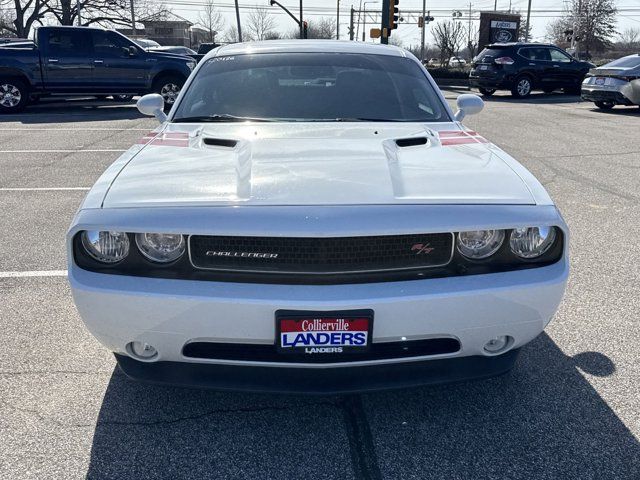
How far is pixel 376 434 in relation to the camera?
259 centimetres

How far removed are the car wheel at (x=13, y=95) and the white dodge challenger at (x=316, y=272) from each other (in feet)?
44.5

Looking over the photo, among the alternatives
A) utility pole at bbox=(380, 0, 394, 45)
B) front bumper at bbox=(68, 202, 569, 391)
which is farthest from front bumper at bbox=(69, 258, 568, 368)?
utility pole at bbox=(380, 0, 394, 45)

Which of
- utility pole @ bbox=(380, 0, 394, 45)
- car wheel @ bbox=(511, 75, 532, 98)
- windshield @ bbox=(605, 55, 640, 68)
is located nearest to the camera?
windshield @ bbox=(605, 55, 640, 68)

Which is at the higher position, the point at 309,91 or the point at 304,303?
the point at 309,91

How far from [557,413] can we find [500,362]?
0.43m

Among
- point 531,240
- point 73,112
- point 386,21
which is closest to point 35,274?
point 531,240

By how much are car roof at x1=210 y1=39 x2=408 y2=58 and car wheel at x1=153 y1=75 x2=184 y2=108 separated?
11.4 meters

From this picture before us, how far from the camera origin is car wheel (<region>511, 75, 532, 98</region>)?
19.6 m

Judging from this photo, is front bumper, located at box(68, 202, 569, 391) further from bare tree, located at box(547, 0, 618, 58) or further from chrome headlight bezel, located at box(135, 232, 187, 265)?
bare tree, located at box(547, 0, 618, 58)

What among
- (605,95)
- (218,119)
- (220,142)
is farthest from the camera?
(605,95)

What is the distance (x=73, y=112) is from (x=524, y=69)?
1341 centimetres

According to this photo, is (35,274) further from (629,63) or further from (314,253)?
(629,63)

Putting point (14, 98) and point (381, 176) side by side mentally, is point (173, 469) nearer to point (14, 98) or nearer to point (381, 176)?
point (381, 176)

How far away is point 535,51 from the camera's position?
780 inches
